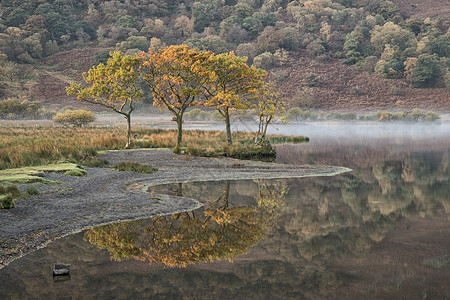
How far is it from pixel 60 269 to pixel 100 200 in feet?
22.1

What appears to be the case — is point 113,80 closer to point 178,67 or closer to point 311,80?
point 178,67

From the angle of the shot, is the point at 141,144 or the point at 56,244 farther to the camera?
the point at 141,144

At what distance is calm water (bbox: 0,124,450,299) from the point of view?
8.53 metres

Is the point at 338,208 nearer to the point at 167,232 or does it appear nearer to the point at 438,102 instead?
the point at 167,232

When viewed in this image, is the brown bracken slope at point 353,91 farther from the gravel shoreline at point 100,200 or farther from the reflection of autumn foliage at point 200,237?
the reflection of autumn foliage at point 200,237

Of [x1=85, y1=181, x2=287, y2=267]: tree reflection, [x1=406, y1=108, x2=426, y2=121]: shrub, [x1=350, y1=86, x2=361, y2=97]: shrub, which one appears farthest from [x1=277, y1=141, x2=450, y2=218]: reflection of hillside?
[x1=350, y1=86, x2=361, y2=97]: shrub

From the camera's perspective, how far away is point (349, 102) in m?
138

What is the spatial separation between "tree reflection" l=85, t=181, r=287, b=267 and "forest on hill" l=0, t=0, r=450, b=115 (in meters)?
111

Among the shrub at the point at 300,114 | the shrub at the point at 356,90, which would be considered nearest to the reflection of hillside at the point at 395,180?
the shrub at the point at 300,114

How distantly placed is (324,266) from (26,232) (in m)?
7.28

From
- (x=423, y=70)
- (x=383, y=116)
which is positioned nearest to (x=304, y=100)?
(x=383, y=116)

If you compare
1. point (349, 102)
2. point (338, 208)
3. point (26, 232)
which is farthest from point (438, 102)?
point (26, 232)

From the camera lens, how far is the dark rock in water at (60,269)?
916 centimetres

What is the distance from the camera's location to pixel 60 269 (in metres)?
9.20
